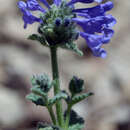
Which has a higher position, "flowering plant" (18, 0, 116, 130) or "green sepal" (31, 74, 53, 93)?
"flowering plant" (18, 0, 116, 130)

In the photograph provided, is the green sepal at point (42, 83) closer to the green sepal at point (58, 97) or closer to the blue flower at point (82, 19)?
the green sepal at point (58, 97)

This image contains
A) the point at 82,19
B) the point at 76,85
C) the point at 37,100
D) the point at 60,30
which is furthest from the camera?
the point at 76,85

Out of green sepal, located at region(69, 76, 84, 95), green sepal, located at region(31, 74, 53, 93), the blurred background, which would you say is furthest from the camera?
the blurred background

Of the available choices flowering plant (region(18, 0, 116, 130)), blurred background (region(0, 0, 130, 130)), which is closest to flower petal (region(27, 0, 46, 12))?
flowering plant (region(18, 0, 116, 130))

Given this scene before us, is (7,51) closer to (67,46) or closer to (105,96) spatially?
(105,96)

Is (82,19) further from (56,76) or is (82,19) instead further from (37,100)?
(37,100)

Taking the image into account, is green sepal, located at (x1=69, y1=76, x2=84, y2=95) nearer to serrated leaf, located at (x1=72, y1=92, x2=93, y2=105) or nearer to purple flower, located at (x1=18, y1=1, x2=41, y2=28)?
serrated leaf, located at (x1=72, y1=92, x2=93, y2=105)

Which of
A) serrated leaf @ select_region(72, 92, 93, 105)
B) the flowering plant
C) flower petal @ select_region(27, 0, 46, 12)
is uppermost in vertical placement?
flower petal @ select_region(27, 0, 46, 12)

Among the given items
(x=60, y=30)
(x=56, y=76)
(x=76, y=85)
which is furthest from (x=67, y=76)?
(x=60, y=30)
